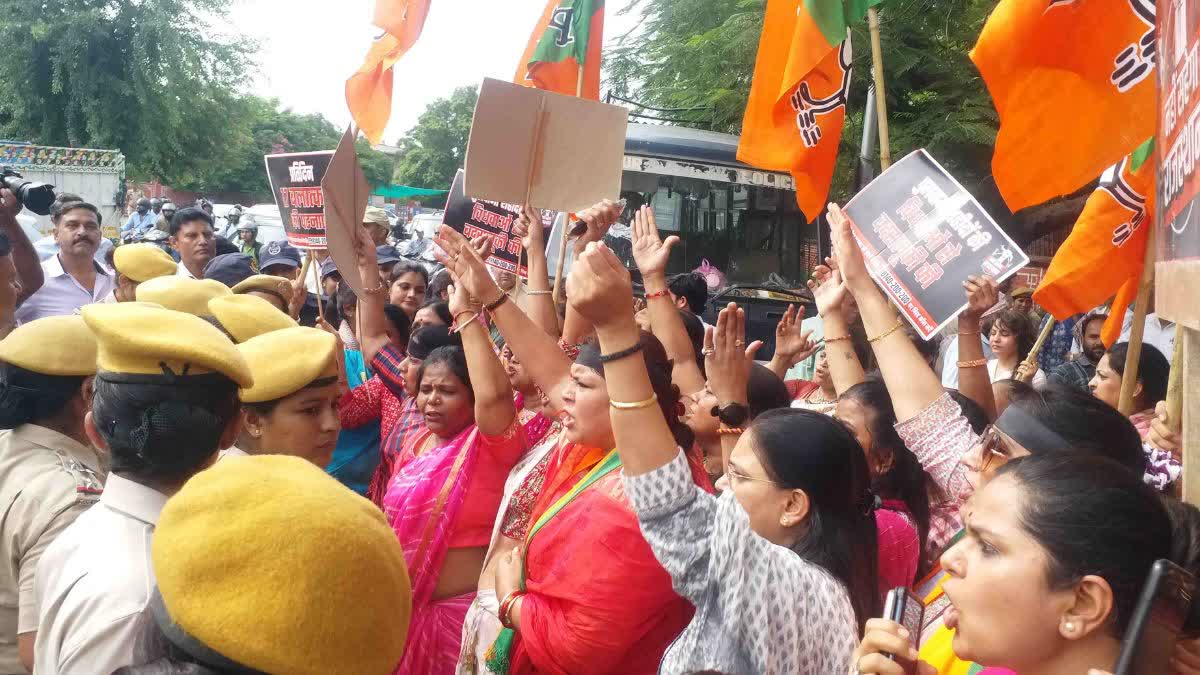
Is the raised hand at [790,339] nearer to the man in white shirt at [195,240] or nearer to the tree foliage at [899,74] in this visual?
the man in white shirt at [195,240]

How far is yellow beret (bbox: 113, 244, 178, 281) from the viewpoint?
4504mm

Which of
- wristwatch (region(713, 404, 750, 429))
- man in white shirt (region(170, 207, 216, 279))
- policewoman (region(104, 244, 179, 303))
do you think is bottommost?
man in white shirt (region(170, 207, 216, 279))

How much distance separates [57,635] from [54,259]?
4557 millimetres

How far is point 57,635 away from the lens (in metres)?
1.63

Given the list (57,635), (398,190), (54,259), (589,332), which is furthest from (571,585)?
(398,190)

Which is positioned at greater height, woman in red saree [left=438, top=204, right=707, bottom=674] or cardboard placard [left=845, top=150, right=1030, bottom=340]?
cardboard placard [left=845, top=150, right=1030, bottom=340]

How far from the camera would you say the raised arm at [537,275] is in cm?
378

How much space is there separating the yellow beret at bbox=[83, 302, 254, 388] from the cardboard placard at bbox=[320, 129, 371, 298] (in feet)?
6.88

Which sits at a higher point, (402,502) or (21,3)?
(21,3)

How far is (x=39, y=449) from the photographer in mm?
2305

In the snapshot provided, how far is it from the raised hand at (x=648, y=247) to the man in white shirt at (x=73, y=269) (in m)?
3.65

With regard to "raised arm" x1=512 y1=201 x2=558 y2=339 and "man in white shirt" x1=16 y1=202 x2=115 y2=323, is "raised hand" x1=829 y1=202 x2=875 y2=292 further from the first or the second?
"man in white shirt" x1=16 y1=202 x2=115 y2=323

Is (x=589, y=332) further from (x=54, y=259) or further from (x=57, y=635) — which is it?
(x=54, y=259)

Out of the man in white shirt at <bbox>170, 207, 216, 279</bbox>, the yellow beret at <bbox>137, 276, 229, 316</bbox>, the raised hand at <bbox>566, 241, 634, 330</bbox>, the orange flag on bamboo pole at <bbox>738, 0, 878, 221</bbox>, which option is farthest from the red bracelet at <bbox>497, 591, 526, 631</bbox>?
the man in white shirt at <bbox>170, 207, 216, 279</bbox>
